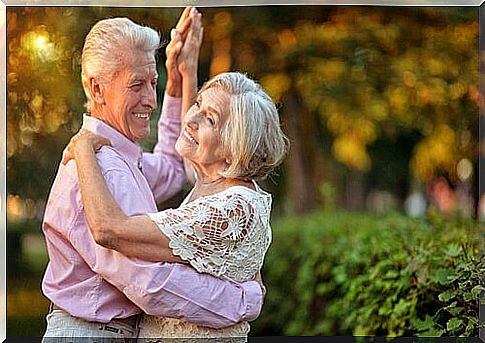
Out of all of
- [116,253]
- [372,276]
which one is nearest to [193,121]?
[116,253]

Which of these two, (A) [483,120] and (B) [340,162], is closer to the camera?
(A) [483,120]

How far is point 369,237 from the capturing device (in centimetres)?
525

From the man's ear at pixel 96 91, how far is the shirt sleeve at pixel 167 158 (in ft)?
1.44

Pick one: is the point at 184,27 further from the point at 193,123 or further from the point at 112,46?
the point at 193,123

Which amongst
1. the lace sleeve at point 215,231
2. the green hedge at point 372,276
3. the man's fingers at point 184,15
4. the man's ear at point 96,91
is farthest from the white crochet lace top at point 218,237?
the green hedge at point 372,276

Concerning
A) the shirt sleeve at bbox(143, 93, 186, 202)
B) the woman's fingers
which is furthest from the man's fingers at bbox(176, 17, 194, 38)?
the woman's fingers

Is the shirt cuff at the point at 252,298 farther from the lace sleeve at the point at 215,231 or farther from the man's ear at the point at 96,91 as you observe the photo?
the man's ear at the point at 96,91

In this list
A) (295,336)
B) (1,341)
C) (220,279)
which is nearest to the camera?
(220,279)

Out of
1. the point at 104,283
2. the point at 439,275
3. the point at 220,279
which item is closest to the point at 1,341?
the point at 104,283

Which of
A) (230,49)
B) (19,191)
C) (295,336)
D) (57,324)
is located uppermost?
(230,49)

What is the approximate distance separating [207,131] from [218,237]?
0.46m

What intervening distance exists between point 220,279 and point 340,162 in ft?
5.48

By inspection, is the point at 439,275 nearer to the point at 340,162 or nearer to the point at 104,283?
the point at 340,162

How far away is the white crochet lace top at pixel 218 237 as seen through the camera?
11.9ft
